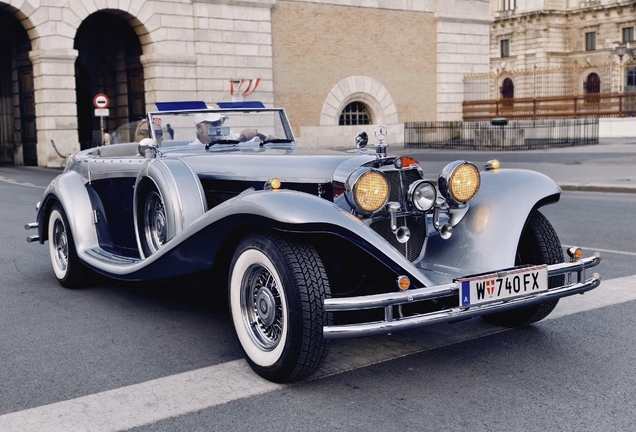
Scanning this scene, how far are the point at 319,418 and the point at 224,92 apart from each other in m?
25.7

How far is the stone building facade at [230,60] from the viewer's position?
2539cm

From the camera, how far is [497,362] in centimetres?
421

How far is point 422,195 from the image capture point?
4.34m

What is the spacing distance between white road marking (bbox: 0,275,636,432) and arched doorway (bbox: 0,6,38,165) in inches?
935

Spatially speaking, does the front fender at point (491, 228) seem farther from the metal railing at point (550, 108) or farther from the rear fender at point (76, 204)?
the metal railing at point (550, 108)

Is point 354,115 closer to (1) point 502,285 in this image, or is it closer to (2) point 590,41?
(1) point 502,285

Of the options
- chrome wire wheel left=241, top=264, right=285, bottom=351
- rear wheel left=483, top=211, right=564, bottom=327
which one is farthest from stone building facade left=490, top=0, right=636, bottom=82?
chrome wire wheel left=241, top=264, right=285, bottom=351

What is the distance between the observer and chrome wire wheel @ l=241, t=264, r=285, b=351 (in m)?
3.96

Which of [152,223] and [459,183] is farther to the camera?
[152,223]

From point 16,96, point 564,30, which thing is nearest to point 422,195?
point 16,96

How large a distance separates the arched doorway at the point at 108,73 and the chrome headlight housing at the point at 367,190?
24.9 meters

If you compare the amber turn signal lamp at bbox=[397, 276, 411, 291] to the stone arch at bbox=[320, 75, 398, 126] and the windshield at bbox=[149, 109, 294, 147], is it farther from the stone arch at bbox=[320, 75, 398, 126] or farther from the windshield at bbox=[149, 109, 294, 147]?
the stone arch at bbox=[320, 75, 398, 126]

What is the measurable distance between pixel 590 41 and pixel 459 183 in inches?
2516

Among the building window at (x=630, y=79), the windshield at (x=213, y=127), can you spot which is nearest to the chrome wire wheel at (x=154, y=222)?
the windshield at (x=213, y=127)
